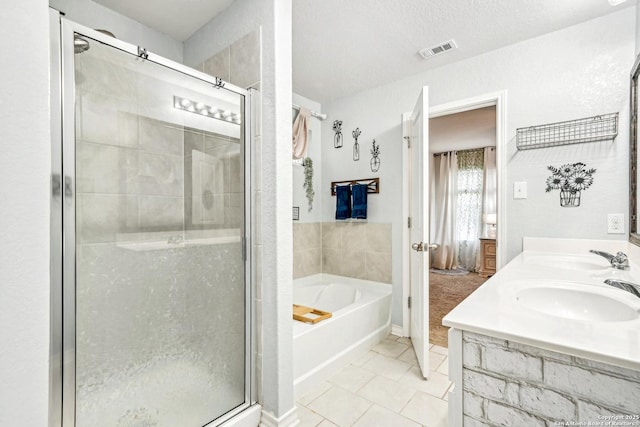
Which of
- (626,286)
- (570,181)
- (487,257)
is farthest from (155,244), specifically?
(487,257)

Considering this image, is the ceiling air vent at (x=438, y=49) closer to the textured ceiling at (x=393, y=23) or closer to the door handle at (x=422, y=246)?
the textured ceiling at (x=393, y=23)

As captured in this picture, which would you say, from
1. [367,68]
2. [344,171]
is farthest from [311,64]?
[344,171]

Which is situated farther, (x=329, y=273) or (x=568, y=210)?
(x=329, y=273)

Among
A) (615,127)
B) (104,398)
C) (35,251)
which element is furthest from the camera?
(615,127)

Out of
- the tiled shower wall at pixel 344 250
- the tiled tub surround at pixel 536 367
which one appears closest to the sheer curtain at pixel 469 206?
the tiled shower wall at pixel 344 250

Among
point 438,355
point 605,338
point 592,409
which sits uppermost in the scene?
point 605,338

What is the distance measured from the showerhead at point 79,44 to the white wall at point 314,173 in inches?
80.5

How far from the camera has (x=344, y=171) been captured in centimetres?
311

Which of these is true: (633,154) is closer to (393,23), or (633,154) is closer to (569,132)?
(569,132)

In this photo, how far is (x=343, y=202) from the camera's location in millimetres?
3006

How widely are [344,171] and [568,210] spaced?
1.87 m

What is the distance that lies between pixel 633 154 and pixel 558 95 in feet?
1.84

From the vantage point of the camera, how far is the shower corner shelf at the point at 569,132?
175 cm

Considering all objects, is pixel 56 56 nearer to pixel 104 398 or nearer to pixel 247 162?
pixel 247 162
